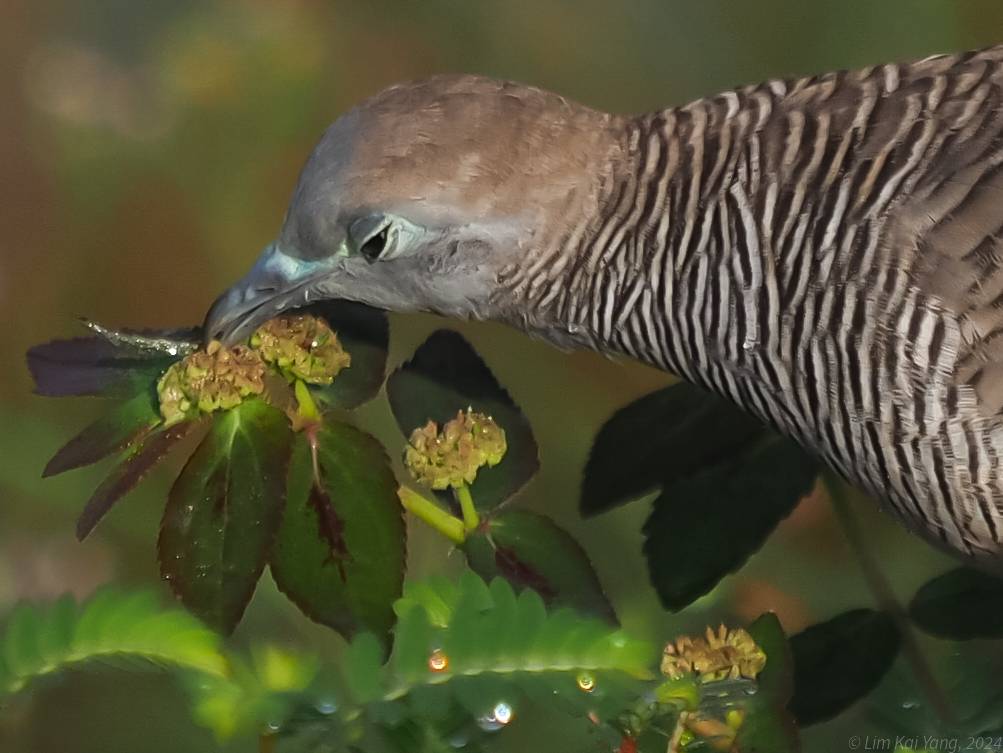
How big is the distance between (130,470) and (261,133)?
3.29ft

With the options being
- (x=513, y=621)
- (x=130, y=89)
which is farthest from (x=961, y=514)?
(x=130, y=89)

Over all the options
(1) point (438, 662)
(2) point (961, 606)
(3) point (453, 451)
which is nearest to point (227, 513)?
(3) point (453, 451)

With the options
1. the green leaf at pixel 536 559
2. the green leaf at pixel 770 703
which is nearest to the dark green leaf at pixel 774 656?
Answer: the green leaf at pixel 770 703

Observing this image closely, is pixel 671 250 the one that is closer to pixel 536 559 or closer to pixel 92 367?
pixel 536 559

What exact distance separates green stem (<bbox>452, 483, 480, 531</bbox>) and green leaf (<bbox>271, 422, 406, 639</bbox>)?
10cm

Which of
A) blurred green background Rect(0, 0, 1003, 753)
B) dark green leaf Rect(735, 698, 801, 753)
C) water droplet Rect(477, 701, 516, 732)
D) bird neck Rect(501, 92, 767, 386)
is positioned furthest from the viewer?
blurred green background Rect(0, 0, 1003, 753)

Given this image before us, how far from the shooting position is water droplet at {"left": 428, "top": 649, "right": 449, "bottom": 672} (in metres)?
0.55

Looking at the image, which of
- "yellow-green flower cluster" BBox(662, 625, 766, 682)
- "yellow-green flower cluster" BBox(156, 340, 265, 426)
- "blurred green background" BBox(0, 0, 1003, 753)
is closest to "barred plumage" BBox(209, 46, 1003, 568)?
"yellow-green flower cluster" BBox(156, 340, 265, 426)

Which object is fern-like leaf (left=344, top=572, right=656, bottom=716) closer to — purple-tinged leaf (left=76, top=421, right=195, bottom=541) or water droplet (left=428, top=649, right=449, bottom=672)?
water droplet (left=428, top=649, right=449, bottom=672)

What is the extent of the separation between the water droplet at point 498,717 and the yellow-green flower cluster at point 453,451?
36cm

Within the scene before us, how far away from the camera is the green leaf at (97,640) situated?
0.56 meters

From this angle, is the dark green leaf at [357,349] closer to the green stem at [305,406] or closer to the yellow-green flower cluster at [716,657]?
the green stem at [305,406]

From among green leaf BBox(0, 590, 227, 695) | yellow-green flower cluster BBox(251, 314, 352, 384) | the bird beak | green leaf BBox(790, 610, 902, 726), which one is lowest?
green leaf BBox(790, 610, 902, 726)

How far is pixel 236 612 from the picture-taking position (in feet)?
2.51
